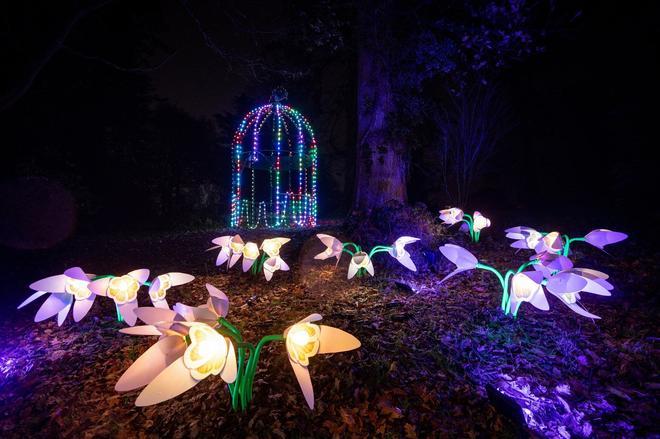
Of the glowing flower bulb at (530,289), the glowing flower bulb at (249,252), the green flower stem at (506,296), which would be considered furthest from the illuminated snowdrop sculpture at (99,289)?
the green flower stem at (506,296)

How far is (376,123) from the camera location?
5.75 m

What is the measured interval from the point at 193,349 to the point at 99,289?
1.24 metres

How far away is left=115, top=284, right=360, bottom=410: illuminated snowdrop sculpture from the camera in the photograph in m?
1.32

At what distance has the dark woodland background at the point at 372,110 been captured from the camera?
5.88 meters

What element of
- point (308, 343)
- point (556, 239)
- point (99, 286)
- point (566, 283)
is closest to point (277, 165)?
point (99, 286)

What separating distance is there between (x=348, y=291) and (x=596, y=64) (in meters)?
12.4

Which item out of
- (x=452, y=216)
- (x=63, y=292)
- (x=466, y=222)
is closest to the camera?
(x=63, y=292)

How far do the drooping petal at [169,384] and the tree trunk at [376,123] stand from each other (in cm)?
468

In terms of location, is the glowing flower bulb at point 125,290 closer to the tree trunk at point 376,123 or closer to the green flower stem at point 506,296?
the green flower stem at point 506,296

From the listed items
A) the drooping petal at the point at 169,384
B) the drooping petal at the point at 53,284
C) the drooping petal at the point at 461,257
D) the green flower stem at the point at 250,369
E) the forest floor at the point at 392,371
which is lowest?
the forest floor at the point at 392,371

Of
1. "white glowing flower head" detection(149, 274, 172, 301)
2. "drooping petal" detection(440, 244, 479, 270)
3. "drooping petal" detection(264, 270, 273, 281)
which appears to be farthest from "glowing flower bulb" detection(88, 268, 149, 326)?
"drooping petal" detection(440, 244, 479, 270)

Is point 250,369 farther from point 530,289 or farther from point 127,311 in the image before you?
point 530,289

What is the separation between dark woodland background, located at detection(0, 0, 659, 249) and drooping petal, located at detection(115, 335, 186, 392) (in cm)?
470

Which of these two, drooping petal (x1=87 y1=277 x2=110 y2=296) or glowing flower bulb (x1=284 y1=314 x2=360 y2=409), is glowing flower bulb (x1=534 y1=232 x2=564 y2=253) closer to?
glowing flower bulb (x1=284 y1=314 x2=360 y2=409)
